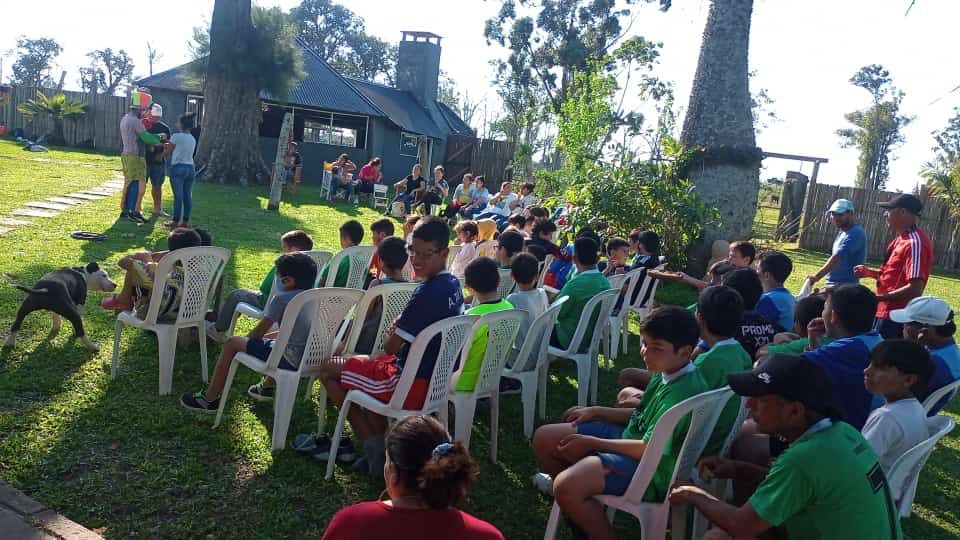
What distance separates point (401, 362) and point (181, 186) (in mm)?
7976

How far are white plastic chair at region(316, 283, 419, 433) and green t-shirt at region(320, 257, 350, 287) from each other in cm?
116

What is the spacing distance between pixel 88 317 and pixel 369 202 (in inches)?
524

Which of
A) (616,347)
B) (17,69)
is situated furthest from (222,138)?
(17,69)

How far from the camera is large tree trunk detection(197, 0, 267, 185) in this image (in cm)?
1781

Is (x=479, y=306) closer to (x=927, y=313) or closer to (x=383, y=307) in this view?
(x=383, y=307)

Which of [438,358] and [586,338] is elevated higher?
[438,358]

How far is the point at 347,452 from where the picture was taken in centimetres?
366

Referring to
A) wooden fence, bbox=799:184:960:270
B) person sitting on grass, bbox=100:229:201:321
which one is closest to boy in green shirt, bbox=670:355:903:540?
person sitting on grass, bbox=100:229:201:321

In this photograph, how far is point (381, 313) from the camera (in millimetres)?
4156

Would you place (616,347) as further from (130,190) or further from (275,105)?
(275,105)

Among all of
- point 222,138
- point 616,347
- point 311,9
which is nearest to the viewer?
point 616,347

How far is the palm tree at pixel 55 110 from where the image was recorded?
23.2 meters

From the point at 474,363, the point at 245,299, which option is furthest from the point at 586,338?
the point at 245,299

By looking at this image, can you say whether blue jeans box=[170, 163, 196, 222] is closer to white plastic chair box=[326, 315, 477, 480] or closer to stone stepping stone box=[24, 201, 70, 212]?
stone stepping stone box=[24, 201, 70, 212]
